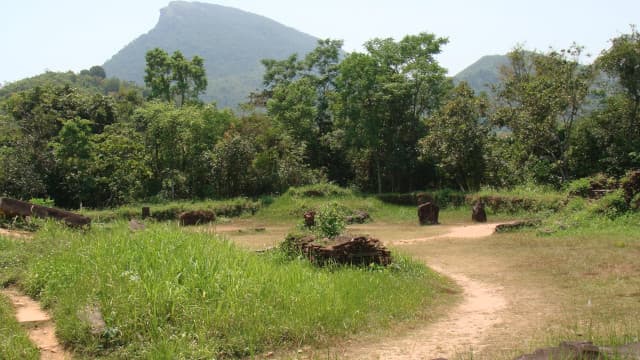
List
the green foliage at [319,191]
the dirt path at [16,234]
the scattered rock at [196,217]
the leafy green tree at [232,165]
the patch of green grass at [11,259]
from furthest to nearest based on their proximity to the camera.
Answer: the leafy green tree at [232,165] < the green foliage at [319,191] < the scattered rock at [196,217] < the dirt path at [16,234] < the patch of green grass at [11,259]

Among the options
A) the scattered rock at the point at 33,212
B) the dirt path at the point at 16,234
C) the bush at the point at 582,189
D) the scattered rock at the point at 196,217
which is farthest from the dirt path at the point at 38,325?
the bush at the point at 582,189

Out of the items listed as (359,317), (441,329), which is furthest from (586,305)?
(359,317)

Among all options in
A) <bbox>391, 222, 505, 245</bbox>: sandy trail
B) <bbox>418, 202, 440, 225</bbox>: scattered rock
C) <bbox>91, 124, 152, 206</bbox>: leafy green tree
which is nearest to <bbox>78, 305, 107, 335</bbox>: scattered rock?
<bbox>391, 222, 505, 245</bbox>: sandy trail

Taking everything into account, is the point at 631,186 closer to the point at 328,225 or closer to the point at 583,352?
the point at 328,225

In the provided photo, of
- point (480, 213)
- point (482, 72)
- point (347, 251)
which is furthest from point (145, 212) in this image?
point (482, 72)

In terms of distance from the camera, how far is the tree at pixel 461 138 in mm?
26391

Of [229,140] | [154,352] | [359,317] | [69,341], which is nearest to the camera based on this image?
[154,352]

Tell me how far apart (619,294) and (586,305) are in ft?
2.81

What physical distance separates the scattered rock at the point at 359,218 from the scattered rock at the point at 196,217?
6.26 meters

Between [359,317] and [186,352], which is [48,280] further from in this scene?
[359,317]

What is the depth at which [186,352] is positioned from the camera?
5629 mm

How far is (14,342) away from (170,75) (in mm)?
44430

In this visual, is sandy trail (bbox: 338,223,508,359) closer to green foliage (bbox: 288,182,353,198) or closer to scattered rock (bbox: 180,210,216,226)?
scattered rock (bbox: 180,210,216,226)

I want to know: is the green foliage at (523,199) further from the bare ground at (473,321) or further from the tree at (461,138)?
the bare ground at (473,321)
